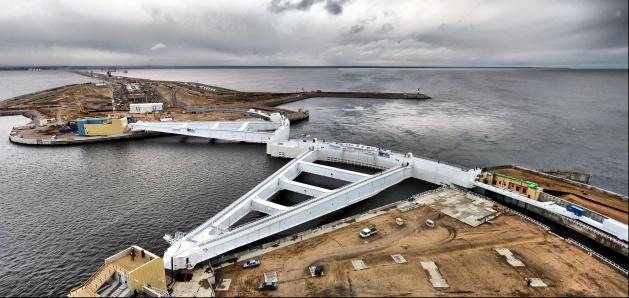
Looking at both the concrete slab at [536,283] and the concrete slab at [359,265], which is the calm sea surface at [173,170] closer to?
the concrete slab at [536,283]

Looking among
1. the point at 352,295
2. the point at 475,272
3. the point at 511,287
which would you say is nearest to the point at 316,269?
the point at 352,295

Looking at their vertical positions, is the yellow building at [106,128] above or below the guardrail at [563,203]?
above

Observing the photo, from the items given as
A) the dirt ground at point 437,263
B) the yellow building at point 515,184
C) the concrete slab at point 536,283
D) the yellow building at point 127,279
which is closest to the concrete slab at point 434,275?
the dirt ground at point 437,263

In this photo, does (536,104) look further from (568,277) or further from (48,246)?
(48,246)

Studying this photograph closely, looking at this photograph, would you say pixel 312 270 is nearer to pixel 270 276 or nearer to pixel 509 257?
pixel 270 276

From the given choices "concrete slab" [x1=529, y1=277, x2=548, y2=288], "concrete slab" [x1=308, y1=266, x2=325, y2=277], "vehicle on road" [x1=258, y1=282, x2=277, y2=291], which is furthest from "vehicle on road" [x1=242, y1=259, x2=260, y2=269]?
"concrete slab" [x1=529, y1=277, x2=548, y2=288]

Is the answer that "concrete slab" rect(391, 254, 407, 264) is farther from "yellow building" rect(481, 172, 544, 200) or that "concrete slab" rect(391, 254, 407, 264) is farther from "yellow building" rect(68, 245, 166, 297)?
"yellow building" rect(481, 172, 544, 200)
